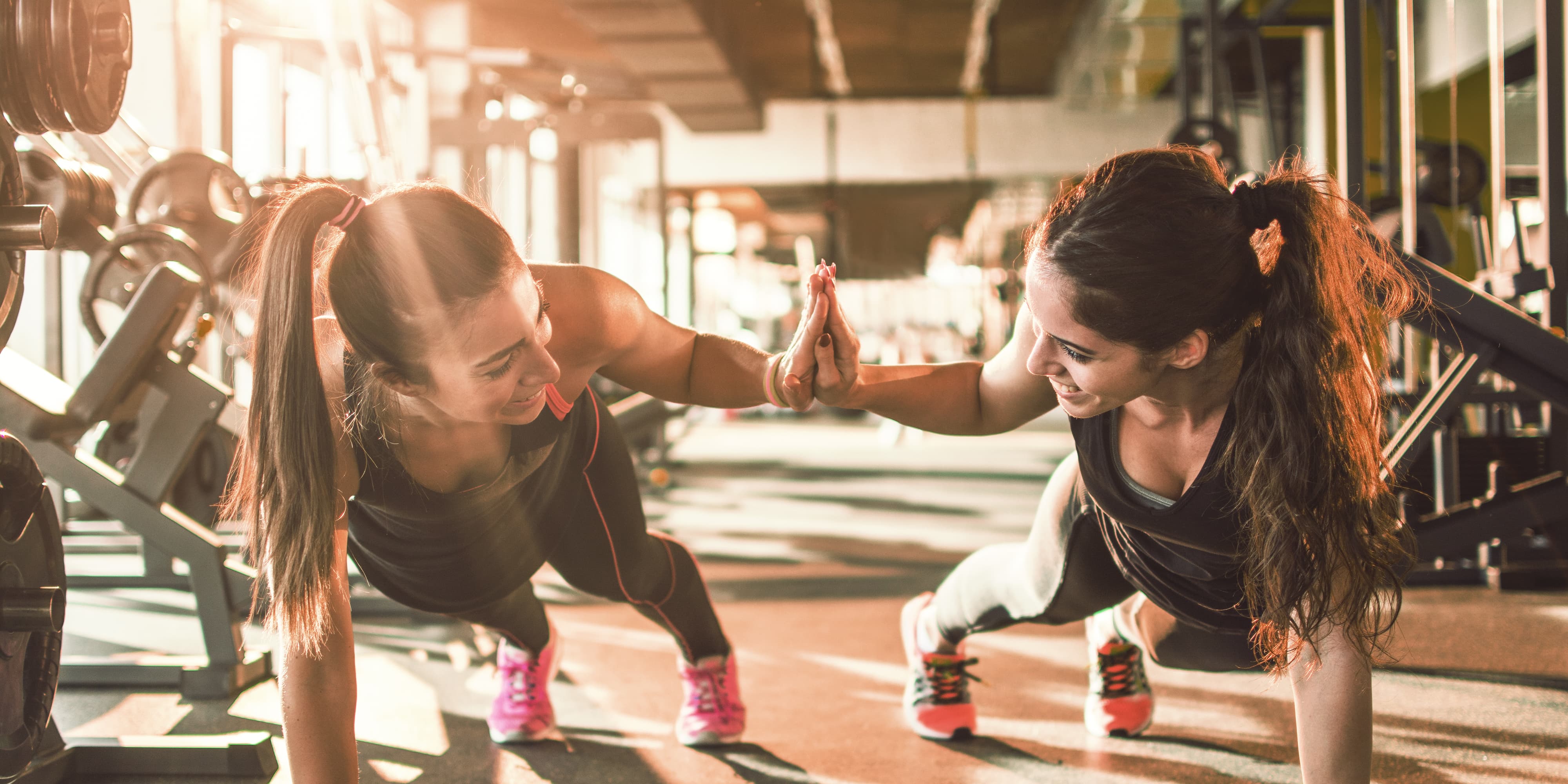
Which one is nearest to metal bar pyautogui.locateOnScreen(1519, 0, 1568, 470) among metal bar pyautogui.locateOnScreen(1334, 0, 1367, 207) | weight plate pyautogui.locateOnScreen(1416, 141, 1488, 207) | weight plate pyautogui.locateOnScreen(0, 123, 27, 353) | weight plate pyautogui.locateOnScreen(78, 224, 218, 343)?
metal bar pyautogui.locateOnScreen(1334, 0, 1367, 207)

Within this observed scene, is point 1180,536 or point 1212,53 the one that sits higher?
point 1212,53

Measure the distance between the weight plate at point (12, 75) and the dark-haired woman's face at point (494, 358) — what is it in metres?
0.70

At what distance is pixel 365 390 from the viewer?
3.99 ft

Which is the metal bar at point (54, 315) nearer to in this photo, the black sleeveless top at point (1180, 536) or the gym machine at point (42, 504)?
the gym machine at point (42, 504)

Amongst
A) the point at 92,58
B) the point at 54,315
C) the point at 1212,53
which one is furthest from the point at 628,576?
the point at 1212,53

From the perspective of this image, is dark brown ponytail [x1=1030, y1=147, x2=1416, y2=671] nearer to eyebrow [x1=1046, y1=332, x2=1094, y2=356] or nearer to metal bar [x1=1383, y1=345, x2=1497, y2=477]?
eyebrow [x1=1046, y1=332, x2=1094, y2=356]

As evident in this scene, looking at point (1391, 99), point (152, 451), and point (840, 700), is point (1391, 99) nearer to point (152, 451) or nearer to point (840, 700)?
point (840, 700)

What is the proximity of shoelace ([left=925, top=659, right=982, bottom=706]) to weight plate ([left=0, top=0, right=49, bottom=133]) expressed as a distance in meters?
1.57

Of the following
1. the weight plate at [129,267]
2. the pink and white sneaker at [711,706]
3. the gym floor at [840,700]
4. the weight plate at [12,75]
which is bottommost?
the gym floor at [840,700]

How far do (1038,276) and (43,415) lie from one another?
1.85m

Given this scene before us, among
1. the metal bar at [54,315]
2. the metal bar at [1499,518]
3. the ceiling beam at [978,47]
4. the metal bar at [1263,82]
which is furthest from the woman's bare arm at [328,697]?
the ceiling beam at [978,47]

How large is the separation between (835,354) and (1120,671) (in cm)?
85

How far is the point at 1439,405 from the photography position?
212 cm

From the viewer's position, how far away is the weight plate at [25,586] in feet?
4.38
